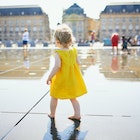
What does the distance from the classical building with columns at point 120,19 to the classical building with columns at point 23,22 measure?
71.1 ft

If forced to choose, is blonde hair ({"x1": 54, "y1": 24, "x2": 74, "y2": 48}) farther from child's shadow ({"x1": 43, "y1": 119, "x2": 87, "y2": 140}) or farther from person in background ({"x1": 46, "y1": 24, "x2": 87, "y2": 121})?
child's shadow ({"x1": 43, "y1": 119, "x2": 87, "y2": 140})

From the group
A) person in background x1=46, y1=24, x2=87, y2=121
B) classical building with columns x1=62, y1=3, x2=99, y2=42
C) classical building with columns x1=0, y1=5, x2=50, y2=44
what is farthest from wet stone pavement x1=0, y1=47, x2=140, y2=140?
classical building with columns x1=62, y1=3, x2=99, y2=42

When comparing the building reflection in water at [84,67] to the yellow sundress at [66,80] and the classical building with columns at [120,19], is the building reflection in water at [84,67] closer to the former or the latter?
the yellow sundress at [66,80]

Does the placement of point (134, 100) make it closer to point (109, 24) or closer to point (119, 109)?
point (119, 109)

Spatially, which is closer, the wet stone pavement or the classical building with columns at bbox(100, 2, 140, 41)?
the wet stone pavement

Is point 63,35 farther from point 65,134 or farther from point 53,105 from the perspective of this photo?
point 65,134

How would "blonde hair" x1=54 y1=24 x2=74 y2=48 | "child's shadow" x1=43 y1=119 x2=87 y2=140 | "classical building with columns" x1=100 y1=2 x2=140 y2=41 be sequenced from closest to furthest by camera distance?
"child's shadow" x1=43 y1=119 x2=87 y2=140 → "blonde hair" x1=54 y1=24 x2=74 y2=48 → "classical building with columns" x1=100 y1=2 x2=140 y2=41

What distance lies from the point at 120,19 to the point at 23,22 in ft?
119

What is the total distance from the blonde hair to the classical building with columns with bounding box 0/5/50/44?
95057 millimetres

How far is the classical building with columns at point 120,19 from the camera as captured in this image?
95312mm

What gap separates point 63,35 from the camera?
10.4 ft

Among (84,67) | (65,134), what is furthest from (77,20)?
(65,134)

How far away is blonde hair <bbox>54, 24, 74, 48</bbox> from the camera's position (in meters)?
3.18

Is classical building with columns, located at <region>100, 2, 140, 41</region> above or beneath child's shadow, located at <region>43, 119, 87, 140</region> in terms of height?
above
